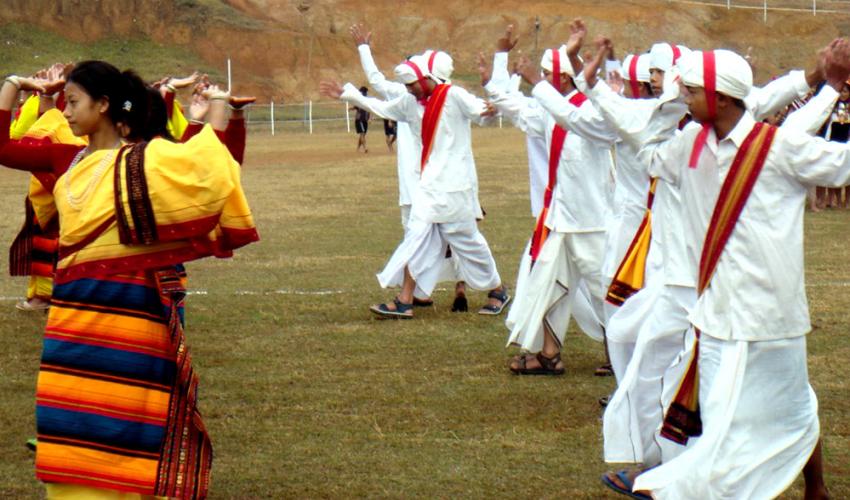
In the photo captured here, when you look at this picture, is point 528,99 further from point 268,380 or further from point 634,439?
point 634,439

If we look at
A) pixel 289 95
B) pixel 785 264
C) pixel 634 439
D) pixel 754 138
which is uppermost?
pixel 754 138

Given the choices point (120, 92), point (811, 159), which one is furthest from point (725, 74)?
point (120, 92)

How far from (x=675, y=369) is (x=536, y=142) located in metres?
4.92

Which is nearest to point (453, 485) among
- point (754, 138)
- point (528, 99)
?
point (754, 138)

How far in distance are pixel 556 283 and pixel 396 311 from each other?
2.54 metres

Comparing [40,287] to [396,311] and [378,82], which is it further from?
[378,82]

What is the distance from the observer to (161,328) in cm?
495

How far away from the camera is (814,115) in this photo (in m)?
5.58

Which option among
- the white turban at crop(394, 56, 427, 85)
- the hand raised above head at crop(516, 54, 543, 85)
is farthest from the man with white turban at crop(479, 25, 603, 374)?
the white turban at crop(394, 56, 427, 85)

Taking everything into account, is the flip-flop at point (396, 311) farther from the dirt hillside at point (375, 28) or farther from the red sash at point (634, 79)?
the dirt hillside at point (375, 28)

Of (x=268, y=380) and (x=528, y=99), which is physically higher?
(x=528, y=99)

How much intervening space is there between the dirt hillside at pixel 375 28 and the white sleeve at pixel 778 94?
195 feet

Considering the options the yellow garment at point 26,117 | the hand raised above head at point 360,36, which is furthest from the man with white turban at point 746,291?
the hand raised above head at point 360,36

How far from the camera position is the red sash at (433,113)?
10.8 meters
